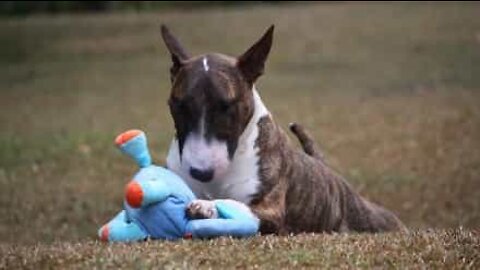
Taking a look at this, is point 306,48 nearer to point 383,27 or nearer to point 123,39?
point 383,27

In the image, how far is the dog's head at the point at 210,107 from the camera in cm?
577

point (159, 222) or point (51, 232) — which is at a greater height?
point (159, 222)

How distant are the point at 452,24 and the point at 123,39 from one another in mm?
11216

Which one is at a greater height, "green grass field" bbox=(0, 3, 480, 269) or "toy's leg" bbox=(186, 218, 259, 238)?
"toy's leg" bbox=(186, 218, 259, 238)

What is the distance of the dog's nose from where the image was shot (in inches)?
227

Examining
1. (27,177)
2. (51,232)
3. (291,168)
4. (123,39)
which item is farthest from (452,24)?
(291,168)

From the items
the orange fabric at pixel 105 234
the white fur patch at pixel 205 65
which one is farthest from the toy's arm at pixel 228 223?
the white fur patch at pixel 205 65

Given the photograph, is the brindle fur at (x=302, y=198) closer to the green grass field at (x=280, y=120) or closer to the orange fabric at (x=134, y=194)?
the green grass field at (x=280, y=120)

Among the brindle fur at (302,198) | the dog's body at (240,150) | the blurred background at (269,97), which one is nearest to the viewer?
the dog's body at (240,150)

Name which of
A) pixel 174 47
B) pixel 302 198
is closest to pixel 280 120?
pixel 302 198

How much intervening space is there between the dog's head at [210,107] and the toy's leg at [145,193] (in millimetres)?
182

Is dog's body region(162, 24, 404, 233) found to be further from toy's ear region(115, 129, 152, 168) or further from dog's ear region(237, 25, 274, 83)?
toy's ear region(115, 129, 152, 168)

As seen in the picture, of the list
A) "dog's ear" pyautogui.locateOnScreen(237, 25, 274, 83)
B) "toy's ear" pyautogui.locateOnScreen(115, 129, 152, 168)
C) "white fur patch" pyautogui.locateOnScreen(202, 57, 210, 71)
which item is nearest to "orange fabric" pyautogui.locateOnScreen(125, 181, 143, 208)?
"toy's ear" pyautogui.locateOnScreen(115, 129, 152, 168)

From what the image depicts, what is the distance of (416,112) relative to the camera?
747 inches
